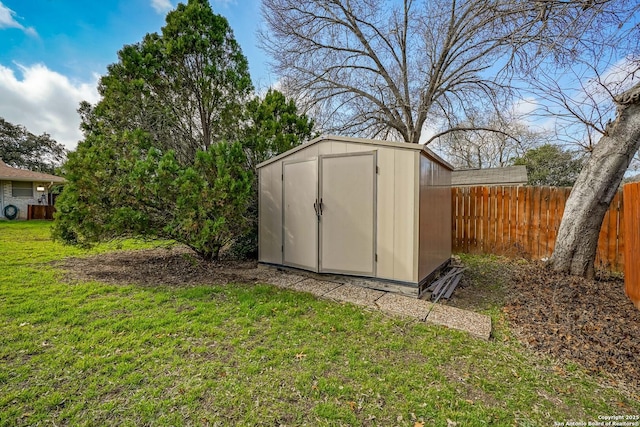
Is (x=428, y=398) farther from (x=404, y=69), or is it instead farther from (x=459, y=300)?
(x=404, y=69)

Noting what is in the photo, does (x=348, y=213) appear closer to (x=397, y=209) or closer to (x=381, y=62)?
(x=397, y=209)

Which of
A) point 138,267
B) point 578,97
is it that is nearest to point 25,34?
point 138,267

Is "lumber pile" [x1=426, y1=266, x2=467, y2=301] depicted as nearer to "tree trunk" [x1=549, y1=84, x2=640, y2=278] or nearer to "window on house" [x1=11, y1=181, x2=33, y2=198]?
"tree trunk" [x1=549, y1=84, x2=640, y2=278]

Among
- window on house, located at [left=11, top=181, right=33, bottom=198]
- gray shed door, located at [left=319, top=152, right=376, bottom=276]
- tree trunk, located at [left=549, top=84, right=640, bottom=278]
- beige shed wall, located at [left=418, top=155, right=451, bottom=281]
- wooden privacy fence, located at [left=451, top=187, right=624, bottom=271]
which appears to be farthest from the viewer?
window on house, located at [left=11, top=181, right=33, bottom=198]

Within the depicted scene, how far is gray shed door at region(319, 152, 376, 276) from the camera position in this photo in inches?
162

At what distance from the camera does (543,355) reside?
2.53 metres

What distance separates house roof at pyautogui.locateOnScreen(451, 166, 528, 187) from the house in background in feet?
61.6

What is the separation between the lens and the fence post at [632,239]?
11.3 feet

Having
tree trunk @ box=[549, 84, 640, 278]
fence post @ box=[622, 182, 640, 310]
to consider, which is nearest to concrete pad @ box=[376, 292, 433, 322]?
fence post @ box=[622, 182, 640, 310]

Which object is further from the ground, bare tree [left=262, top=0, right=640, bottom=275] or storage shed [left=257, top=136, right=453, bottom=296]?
bare tree [left=262, top=0, right=640, bottom=275]

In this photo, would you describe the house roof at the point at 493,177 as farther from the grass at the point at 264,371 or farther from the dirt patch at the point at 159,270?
the grass at the point at 264,371

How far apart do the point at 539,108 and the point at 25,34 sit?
11532 millimetres

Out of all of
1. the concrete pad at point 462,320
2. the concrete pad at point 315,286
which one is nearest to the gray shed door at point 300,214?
the concrete pad at point 315,286

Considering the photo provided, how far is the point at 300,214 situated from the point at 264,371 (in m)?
2.79
